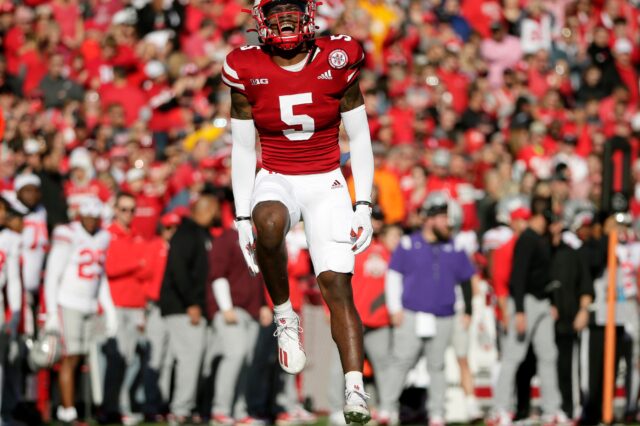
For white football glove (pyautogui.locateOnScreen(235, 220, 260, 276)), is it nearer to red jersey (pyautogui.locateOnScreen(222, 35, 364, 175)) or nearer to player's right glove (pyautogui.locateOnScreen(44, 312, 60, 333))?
red jersey (pyautogui.locateOnScreen(222, 35, 364, 175))

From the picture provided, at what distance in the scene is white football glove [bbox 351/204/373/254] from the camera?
30.5 feet

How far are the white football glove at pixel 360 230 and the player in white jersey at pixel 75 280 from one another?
5833 millimetres

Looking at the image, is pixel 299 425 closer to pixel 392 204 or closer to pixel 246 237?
pixel 392 204

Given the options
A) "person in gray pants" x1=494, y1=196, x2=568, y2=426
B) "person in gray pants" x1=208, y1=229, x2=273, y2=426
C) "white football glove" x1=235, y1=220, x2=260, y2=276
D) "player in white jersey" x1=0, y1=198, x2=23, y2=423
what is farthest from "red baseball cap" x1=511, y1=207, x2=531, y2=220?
"white football glove" x1=235, y1=220, x2=260, y2=276

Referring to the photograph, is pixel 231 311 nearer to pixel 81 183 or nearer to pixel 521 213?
pixel 81 183

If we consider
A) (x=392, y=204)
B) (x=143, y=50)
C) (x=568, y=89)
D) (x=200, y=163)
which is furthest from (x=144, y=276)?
(x=568, y=89)

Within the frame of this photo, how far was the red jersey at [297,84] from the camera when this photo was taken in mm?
9227

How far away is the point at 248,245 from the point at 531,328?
6719 mm

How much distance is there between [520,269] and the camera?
15.4 meters

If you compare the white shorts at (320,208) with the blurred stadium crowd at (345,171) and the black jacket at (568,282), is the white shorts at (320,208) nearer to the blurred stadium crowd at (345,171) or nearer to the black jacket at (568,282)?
the blurred stadium crowd at (345,171)

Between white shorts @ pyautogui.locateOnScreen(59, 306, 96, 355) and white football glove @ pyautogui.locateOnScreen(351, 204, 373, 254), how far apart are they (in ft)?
19.5

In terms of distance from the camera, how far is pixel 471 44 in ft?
73.3

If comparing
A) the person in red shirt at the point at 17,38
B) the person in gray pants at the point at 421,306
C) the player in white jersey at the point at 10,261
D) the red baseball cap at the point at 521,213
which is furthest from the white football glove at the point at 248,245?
the person in red shirt at the point at 17,38

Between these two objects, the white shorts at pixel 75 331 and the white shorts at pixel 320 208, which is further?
the white shorts at pixel 75 331
